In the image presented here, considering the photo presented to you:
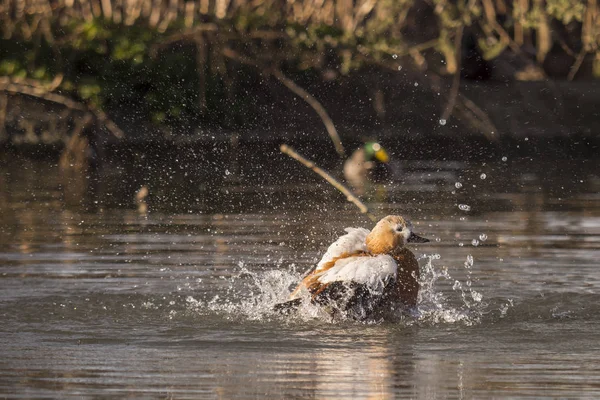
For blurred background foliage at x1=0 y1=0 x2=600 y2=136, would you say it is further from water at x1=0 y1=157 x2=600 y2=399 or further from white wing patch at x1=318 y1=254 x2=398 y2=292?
white wing patch at x1=318 y1=254 x2=398 y2=292

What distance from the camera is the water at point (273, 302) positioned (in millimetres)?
6418

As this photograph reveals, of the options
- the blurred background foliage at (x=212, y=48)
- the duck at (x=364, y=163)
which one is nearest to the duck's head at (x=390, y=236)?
the duck at (x=364, y=163)

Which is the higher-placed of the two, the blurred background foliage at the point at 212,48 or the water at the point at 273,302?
the blurred background foliage at the point at 212,48

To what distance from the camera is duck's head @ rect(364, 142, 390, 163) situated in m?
17.7

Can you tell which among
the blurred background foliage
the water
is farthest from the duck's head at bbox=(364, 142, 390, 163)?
the water

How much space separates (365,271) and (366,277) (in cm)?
3

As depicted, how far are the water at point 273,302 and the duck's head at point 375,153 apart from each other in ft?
8.11

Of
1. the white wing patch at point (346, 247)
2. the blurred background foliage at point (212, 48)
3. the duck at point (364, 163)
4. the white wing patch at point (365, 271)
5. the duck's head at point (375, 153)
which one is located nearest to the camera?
the white wing patch at point (365, 271)

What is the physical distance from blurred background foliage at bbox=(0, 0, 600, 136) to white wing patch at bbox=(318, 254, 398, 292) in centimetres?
1088

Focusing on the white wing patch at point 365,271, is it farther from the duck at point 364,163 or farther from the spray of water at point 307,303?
the duck at point 364,163

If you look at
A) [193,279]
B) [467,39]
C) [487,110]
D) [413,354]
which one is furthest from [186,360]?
[467,39]

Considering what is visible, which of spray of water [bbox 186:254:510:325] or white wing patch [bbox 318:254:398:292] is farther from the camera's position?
spray of water [bbox 186:254:510:325]

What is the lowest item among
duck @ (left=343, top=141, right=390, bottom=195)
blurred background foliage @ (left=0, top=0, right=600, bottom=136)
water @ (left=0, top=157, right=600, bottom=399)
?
water @ (left=0, top=157, right=600, bottom=399)

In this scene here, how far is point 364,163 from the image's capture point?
1791 centimetres
